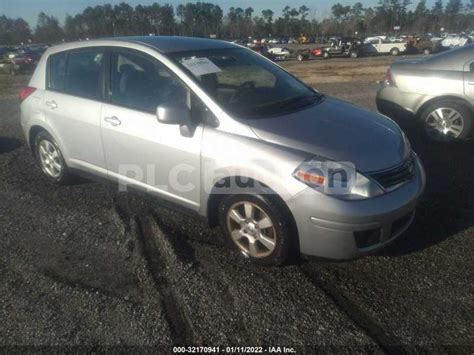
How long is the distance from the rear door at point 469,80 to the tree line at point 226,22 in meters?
93.7

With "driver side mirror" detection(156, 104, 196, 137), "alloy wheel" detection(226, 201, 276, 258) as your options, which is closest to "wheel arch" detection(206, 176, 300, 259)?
"alloy wheel" detection(226, 201, 276, 258)

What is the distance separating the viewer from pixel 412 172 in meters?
3.18

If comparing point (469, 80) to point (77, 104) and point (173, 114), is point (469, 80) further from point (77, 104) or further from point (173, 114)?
point (77, 104)

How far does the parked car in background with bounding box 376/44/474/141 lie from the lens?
18.4 feet

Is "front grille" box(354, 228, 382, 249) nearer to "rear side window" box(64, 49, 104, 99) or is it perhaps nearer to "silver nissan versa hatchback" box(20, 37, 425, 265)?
"silver nissan versa hatchback" box(20, 37, 425, 265)

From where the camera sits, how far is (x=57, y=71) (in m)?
4.42

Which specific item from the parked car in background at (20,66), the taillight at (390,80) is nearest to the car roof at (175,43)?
the taillight at (390,80)

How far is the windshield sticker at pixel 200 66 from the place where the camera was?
11.2 feet

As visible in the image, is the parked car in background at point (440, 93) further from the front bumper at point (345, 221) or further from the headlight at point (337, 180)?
the headlight at point (337, 180)

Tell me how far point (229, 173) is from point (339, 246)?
95 centimetres

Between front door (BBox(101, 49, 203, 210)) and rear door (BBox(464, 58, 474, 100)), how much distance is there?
4.28 m

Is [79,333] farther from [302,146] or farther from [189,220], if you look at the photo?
[302,146]

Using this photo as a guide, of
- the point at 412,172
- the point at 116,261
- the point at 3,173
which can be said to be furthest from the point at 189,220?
the point at 3,173

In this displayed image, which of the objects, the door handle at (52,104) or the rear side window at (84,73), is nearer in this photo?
the rear side window at (84,73)
